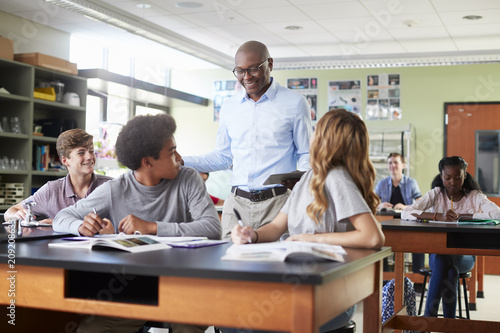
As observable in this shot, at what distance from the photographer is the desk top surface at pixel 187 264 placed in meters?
1.34

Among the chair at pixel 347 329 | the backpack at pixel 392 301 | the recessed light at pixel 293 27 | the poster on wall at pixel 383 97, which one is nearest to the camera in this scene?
the chair at pixel 347 329

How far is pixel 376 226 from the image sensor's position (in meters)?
1.95

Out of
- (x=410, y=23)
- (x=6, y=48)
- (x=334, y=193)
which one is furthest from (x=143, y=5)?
(x=334, y=193)

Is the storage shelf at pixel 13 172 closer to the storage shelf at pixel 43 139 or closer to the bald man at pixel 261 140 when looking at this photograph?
the storage shelf at pixel 43 139

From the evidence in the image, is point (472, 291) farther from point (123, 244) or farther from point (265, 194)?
point (123, 244)

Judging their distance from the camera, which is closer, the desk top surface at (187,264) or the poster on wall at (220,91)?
the desk top surface at (187,264)

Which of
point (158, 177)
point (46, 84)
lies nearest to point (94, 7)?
point (46, 84)

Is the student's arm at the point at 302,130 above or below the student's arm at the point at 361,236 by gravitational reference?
above

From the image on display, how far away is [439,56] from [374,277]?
5.92 meters

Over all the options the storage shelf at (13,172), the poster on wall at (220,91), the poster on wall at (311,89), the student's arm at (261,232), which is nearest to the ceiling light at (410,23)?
the poster on wall at (311,89)

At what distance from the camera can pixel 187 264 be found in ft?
4.78

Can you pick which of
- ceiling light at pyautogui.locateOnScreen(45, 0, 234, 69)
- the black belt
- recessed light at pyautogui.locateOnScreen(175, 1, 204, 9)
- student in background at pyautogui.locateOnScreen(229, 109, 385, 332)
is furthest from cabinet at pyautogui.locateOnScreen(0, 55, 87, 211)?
student in background at pyautogui.locateOnScreen(229, 109, 385, 332)

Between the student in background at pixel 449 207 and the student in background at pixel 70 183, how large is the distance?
2.07m

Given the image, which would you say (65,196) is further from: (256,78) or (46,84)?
(46,84)
